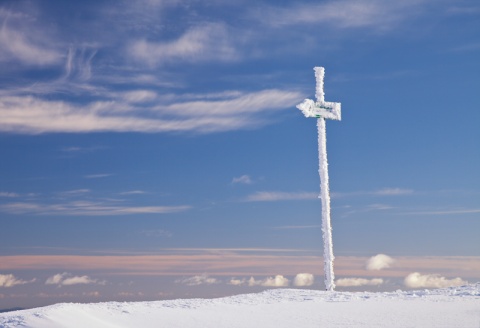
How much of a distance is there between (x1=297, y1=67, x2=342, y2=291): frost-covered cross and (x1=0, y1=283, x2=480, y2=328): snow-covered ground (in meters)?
4.12

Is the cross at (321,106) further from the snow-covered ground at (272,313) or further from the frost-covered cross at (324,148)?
the snow-covered ground at (272,313)

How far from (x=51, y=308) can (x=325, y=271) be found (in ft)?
40.7

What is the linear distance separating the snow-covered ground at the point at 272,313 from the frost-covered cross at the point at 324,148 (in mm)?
4116

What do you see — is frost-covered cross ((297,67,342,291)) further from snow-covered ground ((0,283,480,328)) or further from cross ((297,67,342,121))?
snow-covered ground ((0,283,480,328))

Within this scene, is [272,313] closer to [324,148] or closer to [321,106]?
[324,148]

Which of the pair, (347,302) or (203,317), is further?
(347,302)

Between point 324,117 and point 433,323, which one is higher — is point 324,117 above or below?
above

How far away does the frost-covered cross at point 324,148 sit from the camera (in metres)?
25.7

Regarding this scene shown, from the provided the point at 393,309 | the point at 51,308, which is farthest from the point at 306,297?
the point at 51,308

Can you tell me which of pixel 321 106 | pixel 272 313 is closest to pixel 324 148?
pixel 321 106

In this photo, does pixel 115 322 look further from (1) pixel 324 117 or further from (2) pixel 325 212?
(1) pixel 324 117

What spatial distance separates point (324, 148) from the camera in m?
26.6

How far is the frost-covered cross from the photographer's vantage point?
25719mm

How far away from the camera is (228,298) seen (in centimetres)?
2141
